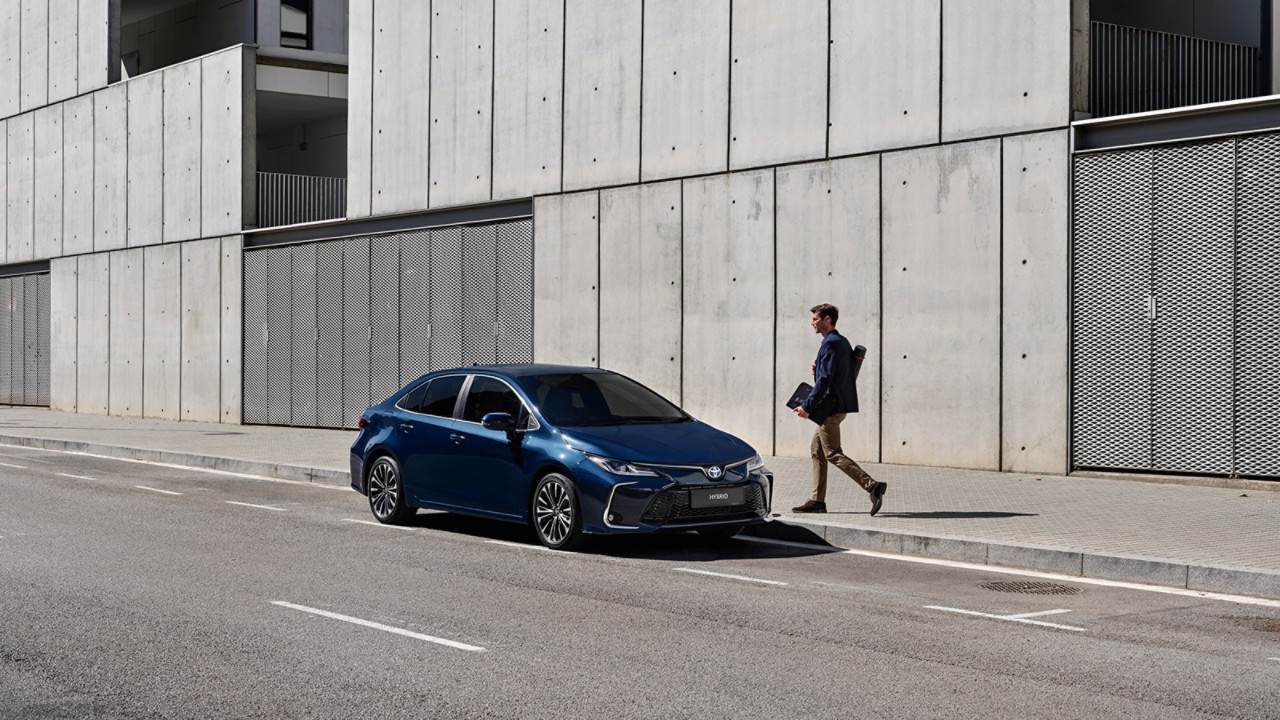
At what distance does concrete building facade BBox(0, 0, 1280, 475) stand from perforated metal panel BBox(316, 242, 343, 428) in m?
0.09

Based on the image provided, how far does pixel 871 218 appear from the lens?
1825cm

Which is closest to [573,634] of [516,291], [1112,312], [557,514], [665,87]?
[557,514]

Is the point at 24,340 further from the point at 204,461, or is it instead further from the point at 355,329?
the point at 204,461

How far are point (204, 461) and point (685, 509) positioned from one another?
11099mm

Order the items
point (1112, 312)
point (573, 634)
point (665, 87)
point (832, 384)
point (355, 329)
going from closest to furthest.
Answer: point (573, 634) < point (832, 384) < point (1112, 312) < point (665, 87) < point (355, 329)

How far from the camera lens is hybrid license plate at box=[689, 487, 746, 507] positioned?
36.6 feet

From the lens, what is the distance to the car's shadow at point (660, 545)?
37.1 ft

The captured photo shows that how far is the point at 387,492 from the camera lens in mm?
13203

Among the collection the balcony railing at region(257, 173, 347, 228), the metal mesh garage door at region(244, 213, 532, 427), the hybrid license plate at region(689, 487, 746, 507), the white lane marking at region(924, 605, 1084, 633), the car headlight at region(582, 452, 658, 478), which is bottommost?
the white lane marking at region(924, 605, 1084, 633)

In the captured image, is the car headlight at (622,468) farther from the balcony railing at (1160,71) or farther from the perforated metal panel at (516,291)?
the perforated metal panel at (516,291)

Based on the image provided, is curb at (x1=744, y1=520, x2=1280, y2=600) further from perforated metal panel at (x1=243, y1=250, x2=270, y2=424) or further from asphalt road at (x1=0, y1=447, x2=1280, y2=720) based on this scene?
perforated metal panel at (x1=243, y1=250, x2=270, y2=424)

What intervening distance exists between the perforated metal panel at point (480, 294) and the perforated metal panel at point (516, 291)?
0.14 metres

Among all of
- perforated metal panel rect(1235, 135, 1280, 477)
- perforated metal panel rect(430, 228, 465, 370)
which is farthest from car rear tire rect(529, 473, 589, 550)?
perforated metal panel rect(430, 228, 465, 370)

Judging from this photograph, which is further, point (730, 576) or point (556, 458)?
point (556, 458)
